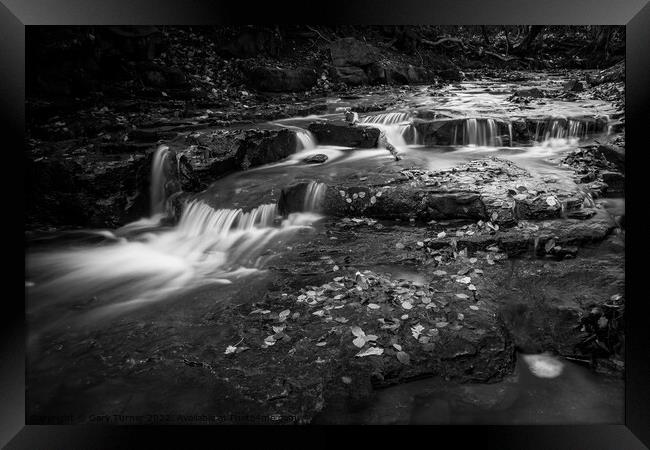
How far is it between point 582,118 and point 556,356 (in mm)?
2199

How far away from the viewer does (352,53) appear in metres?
6.20

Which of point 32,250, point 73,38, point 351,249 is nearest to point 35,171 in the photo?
point 32,250

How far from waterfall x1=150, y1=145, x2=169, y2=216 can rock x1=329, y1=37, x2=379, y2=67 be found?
2854mm

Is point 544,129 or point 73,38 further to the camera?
point 544,129

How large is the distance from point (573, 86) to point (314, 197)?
8.62 feet

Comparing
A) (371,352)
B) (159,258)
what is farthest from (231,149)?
(371,352)

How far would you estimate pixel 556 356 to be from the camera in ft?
8.23

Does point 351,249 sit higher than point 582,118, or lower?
lower

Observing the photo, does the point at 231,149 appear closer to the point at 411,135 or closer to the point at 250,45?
the point at 250,45

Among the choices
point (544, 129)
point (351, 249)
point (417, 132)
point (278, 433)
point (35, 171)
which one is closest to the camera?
point (278, 433)

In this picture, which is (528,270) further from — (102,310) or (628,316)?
(102,310)

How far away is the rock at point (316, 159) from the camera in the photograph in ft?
13.4

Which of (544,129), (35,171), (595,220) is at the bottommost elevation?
(595,220)
